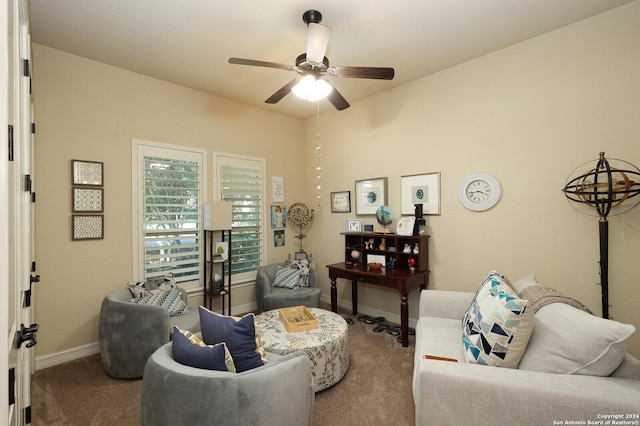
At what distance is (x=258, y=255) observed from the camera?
4.24 meters

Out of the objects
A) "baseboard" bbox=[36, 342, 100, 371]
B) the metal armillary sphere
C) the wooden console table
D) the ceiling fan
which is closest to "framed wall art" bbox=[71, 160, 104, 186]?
"baseboard" bbox=[36, 342, 100, 371]

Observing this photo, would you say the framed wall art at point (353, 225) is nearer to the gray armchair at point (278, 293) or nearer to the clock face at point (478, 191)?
the gray armchair at point (278, 293)

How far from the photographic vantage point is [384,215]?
3592 mm

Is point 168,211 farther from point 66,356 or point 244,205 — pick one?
point 66,356

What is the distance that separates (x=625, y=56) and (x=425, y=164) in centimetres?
173

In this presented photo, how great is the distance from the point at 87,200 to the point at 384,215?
307 cm

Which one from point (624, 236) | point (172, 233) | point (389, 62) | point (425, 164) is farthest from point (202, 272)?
point (624, 236)

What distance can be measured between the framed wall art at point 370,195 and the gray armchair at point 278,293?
1.07m

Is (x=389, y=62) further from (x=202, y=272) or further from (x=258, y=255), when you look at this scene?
(x=202, y=272)

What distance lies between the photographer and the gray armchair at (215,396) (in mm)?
1309

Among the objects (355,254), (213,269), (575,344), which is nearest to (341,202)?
(355,254)

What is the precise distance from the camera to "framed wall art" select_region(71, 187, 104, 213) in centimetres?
283

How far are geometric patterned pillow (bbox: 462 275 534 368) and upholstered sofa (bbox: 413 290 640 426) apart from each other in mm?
79

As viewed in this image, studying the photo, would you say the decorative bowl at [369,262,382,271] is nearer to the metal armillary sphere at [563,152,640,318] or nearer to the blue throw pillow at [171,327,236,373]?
the metal armillary sphere at [563,152,640,318]
